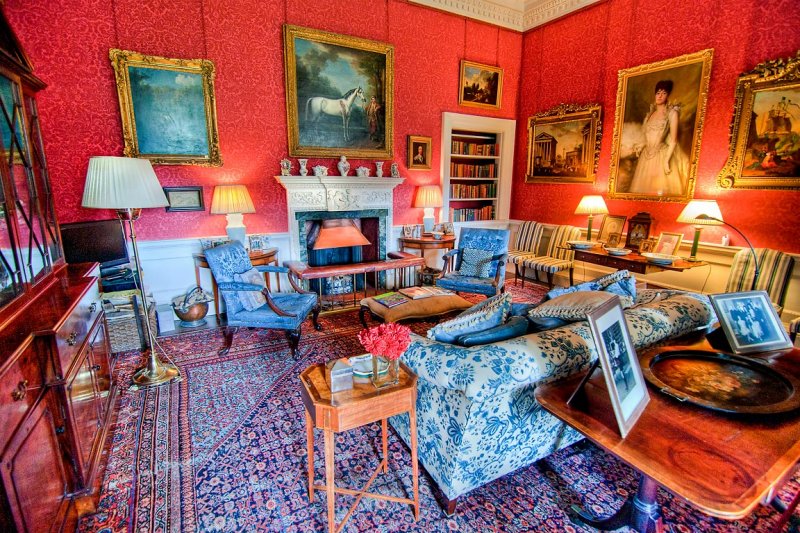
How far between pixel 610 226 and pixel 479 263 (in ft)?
6.03

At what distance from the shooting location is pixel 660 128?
14.9 feet

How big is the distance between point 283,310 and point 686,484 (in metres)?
3.02

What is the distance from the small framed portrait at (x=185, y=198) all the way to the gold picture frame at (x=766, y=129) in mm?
5614

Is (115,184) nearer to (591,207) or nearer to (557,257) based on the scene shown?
(591,207)

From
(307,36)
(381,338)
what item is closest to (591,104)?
(307,36)

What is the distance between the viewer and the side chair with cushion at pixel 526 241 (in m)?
5.83

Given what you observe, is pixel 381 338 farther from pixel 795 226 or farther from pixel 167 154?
pixel 795 226

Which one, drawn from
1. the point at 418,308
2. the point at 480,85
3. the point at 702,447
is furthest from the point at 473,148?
the point at 702,447

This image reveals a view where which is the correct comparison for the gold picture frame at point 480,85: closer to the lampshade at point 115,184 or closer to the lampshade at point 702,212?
the lampshade at point 702,212

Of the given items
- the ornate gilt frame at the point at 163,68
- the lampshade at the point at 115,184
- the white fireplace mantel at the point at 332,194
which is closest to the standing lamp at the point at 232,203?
the ornate gilt frame at the point at 163,68

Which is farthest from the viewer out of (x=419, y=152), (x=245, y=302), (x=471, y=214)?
(x=471, y=214)

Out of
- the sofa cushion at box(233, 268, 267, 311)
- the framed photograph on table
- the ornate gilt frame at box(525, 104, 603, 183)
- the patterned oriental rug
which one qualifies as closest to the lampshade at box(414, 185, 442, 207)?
the ornate gilt frame at box(525, 104, 603, 183)

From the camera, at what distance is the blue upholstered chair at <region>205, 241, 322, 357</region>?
339 cm

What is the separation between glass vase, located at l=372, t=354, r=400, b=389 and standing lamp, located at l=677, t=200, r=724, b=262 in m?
3.79
